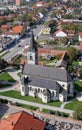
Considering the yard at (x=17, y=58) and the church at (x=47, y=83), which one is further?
the yard at (x=17, y=58)

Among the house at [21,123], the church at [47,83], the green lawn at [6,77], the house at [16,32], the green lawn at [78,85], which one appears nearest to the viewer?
the house at [21,123]

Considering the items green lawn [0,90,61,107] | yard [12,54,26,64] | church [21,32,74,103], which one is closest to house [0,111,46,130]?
green lawn [0,90,61,107]

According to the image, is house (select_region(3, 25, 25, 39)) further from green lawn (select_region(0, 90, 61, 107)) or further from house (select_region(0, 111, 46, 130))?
house (select_region(0, 111, 46, 130))

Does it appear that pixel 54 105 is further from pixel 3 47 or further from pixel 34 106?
pixel 3 47

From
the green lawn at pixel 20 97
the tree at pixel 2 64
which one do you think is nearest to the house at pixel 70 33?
the tree at pixel 2 64

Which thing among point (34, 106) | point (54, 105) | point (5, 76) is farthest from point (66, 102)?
point (5, 76)

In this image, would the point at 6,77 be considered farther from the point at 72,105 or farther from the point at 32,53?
the point at 72,105

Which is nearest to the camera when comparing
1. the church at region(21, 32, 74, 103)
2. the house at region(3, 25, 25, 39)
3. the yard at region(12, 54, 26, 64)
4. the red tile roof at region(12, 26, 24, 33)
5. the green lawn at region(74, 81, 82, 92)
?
the church at region(21, 32, 74, 103)

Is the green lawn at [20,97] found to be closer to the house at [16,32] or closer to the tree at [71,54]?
the tree at [71,54]
